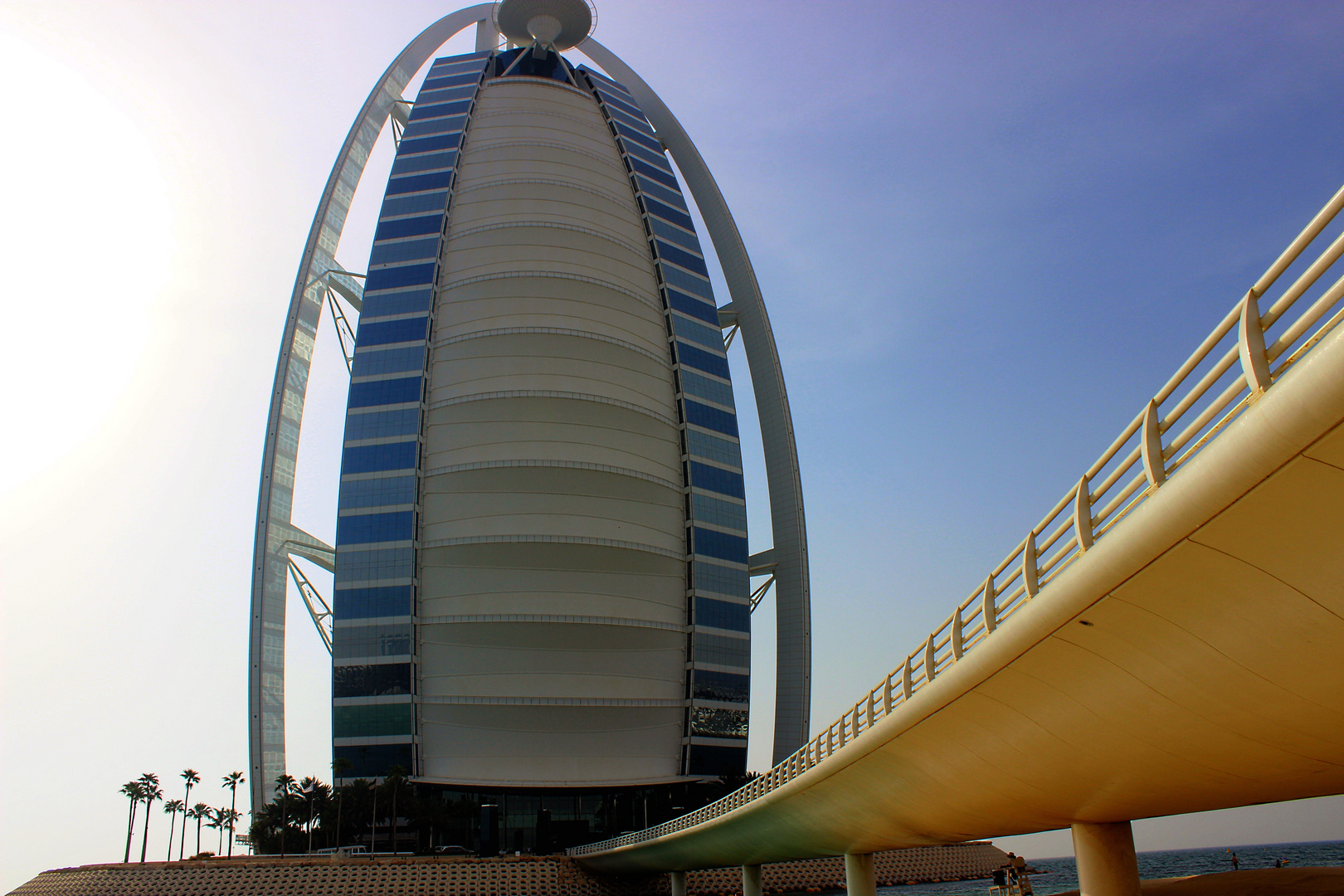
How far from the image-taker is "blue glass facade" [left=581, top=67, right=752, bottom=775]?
217 ft

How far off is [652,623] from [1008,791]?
49370 millimetres

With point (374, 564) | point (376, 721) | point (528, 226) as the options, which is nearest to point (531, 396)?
point (528, 226)

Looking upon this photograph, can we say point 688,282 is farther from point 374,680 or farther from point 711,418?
point 374,680

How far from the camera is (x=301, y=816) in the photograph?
5612 centimetres

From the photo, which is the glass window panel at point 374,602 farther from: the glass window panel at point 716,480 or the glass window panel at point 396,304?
the glass window panel at point 716,480

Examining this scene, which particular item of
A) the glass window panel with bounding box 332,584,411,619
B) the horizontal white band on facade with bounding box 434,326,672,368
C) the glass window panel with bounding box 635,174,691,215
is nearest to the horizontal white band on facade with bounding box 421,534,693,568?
the glass window panel with bounding box 332,584,411,619

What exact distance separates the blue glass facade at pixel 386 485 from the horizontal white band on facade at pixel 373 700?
6cm

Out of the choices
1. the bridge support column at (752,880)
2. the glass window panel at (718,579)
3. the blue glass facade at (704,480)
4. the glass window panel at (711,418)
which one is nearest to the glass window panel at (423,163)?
the blue glass facade at (704,480)

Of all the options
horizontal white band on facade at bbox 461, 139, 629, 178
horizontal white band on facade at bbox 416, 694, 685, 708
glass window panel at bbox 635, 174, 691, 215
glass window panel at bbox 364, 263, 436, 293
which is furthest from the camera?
glass window panel at bbox 635, 174, 691, 215

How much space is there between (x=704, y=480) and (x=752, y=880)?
38150 mm

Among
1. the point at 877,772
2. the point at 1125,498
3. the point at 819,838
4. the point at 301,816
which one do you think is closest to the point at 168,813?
the point at 301,816

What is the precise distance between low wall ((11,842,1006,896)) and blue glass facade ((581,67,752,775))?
1420 centimetres

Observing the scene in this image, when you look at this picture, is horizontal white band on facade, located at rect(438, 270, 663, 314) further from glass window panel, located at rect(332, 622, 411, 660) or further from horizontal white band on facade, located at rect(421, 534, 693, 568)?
glass window panel, located at rect(332, 622, 411, 660)

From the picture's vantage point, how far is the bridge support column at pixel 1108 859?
17141mm
